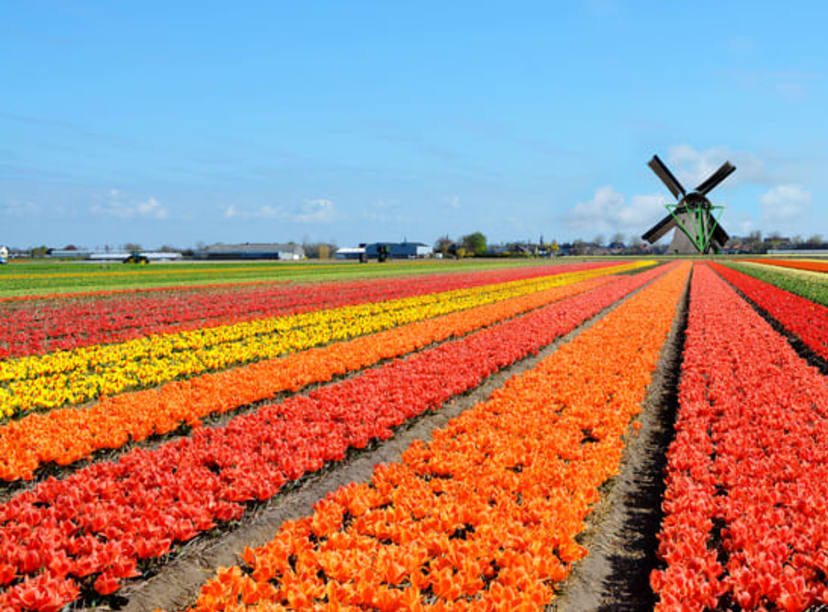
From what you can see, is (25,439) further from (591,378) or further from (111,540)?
(591,378)

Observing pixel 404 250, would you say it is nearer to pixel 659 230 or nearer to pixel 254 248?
pixel 254 248

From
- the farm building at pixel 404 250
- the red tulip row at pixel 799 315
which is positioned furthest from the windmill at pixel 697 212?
the farm building at pixel 404 250

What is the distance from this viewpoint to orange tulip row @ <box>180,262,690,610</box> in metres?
3.96

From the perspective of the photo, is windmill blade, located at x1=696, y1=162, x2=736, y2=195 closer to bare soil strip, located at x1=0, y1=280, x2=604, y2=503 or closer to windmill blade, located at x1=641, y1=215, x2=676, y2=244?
windmill blade, located at x1=641, y1=215, x2=676, y2=244

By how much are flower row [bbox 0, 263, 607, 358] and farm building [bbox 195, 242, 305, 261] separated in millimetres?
133635

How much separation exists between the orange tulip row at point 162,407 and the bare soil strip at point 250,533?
2.64 metres

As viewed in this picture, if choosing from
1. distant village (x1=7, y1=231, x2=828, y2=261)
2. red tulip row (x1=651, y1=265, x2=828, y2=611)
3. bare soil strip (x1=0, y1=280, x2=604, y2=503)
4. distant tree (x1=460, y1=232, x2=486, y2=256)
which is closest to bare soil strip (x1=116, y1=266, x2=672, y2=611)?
bare soil strip (x1=0, y1=280, x2=604, y2=503)

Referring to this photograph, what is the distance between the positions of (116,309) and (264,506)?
21.2 metres

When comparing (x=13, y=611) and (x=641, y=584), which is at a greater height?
(x=13, y=611)

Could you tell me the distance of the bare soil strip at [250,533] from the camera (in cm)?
451

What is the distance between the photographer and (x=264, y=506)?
19.6 feet

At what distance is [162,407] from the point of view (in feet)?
28.2

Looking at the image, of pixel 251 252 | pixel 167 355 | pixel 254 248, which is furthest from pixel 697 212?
pixel 254 248

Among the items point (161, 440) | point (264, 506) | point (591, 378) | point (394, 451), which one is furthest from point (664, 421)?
point (161, 440)
